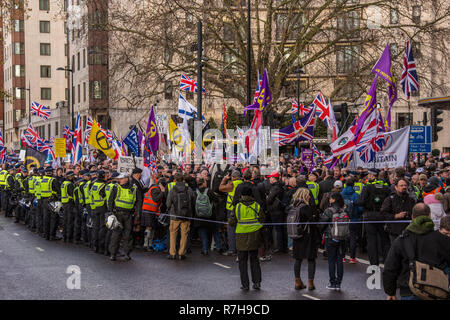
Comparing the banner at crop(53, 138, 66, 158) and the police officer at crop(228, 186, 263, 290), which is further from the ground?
the banner at crop(53, 138, 66, 158)

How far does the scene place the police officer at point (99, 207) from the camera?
555 inches

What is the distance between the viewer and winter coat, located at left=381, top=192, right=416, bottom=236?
36.0 ft

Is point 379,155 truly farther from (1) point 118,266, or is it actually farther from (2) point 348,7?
(2) point 348,7

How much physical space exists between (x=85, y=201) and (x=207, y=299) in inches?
244

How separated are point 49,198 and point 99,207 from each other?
3.23 meters

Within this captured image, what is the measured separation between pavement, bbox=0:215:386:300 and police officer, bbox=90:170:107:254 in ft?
1.18

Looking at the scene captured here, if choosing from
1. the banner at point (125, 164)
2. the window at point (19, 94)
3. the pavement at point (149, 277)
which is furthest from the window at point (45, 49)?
the pavement at point (149, 277)

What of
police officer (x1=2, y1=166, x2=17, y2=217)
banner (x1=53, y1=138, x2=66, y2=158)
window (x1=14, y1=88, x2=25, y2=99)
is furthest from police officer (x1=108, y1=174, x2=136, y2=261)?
window (x1=14, y1=88, x2=25, y2=99)

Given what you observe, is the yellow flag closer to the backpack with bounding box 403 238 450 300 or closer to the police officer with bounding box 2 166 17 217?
the police officer with bounding box 2 166 17 217

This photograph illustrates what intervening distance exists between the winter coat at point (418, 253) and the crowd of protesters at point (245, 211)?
11.4 feet

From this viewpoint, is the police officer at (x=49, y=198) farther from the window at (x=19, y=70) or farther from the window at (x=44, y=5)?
the window at (x=19, y=70)

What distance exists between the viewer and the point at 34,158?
76.1ft
